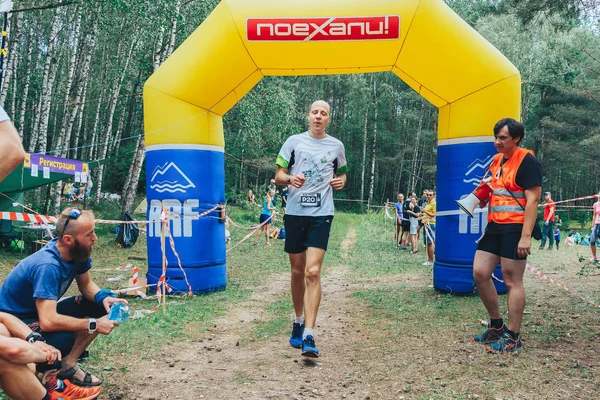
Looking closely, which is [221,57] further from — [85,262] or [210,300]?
[85,262]

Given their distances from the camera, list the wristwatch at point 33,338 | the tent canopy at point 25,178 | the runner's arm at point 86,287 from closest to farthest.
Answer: the wristwatch at point 33,338
the runner's arm at point 86,287
the tent canopy at point 25,178

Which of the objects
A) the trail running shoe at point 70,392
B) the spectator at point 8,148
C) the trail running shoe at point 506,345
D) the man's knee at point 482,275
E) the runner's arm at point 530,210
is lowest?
the trail running shoe at point 506,345

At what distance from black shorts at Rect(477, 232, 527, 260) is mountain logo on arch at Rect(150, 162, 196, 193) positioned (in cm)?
431

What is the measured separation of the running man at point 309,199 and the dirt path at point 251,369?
367 millimetres

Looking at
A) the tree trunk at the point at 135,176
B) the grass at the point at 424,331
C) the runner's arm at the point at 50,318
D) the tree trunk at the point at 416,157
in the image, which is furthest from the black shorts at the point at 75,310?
the tree trunk at the point at 416,157

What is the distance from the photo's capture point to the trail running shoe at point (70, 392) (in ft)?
9.59

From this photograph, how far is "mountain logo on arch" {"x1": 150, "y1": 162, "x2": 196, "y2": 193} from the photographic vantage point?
7.21 meters

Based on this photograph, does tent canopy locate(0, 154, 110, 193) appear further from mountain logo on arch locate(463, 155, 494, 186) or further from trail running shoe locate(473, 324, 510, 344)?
trail running shoe locate(473, 324, 510, 344)

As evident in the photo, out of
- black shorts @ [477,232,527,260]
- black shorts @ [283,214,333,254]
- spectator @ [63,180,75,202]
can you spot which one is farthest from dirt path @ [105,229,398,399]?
spectator @ [63,180,75,202]

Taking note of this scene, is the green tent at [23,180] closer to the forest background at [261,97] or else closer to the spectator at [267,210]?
the forest background at [261,97]

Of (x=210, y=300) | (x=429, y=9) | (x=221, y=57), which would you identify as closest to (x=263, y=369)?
(x=210, y=300)

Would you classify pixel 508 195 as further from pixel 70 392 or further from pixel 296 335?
pixel 70 392

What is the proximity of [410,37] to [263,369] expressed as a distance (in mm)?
4972

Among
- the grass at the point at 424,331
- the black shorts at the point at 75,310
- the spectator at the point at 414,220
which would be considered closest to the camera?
the black shorts at the point at 75,310
